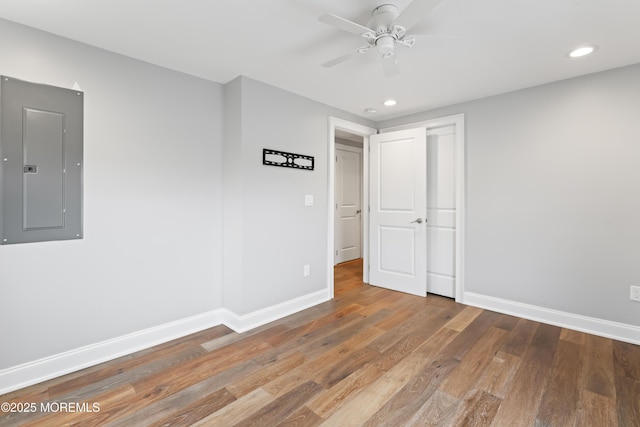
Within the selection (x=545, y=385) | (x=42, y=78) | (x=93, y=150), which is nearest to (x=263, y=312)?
(x=93, y=150)

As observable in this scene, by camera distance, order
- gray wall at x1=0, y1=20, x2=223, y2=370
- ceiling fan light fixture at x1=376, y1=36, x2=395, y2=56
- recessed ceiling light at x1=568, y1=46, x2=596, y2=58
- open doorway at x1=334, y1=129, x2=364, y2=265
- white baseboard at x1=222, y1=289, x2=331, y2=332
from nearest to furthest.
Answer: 1. ceiling fan light fixture at x1=376, y1=36, x2=395, y2=56
2. gray wall at x1=0, y1=20, x2=223, y2=370
3. recessed ceiling light at x1=568, y1=46, x2=596, y2=58
4. white baseboard at x1=222, y1=289, x2=331, y2=332
5. open doorway at x1=334, y1=129, x2=364, y2=265

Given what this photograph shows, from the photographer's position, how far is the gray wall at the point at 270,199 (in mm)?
2707

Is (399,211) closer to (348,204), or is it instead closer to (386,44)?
(348,204)

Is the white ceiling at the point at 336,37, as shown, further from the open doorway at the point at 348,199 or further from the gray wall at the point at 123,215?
the open doorway at the point at 348,199

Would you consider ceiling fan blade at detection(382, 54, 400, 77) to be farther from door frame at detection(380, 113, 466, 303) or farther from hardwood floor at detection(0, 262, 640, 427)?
hardwood floor at detection(0, 262, 640, 427)

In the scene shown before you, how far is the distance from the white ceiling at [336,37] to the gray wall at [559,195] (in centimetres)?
27

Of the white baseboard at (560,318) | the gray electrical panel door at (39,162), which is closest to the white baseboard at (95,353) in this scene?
the gray electrical panel door at (39,162)

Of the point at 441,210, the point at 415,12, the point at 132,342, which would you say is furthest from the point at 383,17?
the point at 132,342

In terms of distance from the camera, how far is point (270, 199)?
2918 millimetres

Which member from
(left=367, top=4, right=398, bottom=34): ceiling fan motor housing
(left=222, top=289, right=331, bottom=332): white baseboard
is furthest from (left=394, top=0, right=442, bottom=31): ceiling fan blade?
(left=222, top=289, right=331, bottom=332): white baseboard

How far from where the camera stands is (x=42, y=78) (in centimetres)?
196

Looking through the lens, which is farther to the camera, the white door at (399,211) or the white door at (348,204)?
the white door at (348,204)

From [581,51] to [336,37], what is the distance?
186 centimetres

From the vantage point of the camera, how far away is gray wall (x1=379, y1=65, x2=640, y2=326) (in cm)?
249
